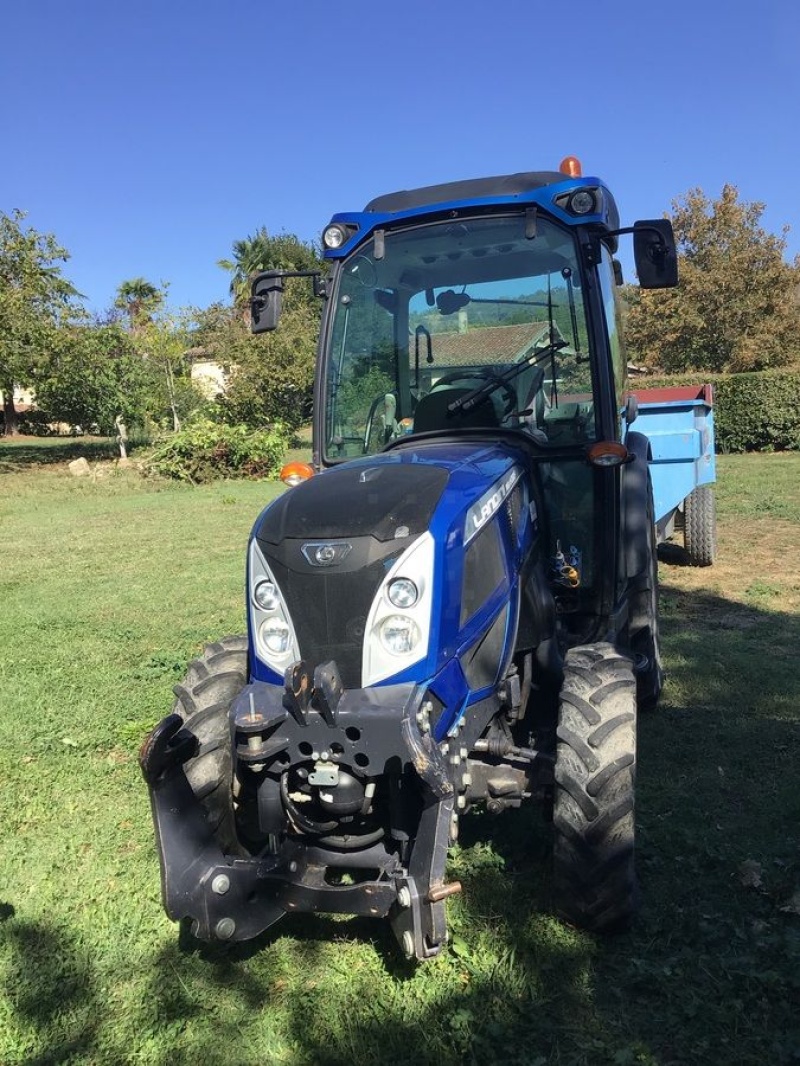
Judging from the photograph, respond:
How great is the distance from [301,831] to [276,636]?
61cm

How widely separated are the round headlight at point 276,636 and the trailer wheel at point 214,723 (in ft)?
1.32

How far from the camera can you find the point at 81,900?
10.9 ft

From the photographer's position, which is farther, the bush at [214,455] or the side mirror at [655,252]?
the bush at [214,455]

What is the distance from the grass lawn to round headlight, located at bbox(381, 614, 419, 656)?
1.08m

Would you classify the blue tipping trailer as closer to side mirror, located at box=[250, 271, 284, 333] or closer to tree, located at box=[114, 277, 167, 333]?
side mirror, located at box=[250, 271, 284, 333]

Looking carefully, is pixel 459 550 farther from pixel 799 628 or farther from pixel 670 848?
pixel 799 628

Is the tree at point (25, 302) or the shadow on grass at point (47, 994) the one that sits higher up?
the tree at point (25, 302)

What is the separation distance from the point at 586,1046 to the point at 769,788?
1874mm

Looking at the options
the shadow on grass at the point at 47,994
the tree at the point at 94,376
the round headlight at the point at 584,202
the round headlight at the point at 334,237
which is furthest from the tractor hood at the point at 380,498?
the tree at the point at 94,376

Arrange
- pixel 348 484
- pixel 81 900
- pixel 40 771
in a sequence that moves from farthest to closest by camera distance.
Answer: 1. pixel 40 771
2. pixel 81 900
3. pixel 348 484

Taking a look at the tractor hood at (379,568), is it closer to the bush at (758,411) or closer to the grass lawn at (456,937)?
the grass lawn at (456,937)

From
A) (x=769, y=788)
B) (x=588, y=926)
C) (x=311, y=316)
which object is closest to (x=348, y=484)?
(x=588, y=926)

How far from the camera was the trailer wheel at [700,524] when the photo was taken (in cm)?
849

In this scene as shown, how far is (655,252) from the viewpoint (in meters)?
3.63
